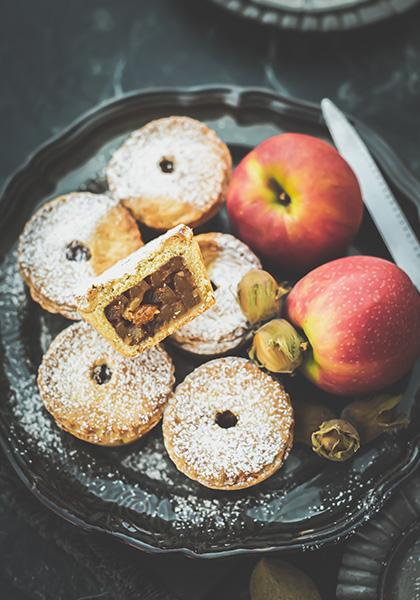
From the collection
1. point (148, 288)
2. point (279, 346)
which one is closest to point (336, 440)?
point (279, 346)

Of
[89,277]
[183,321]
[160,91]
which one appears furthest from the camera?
→ [160,91]

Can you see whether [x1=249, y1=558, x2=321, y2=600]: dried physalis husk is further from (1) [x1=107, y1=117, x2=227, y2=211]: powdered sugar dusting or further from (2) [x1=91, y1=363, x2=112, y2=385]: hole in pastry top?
(1) [x1=107, y1=117, x2=227, y2=211]: powdered sugar dusting

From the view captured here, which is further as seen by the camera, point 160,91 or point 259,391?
point 160,91

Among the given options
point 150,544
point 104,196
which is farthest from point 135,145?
point 150,544

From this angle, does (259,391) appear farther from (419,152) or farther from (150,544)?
(419,152)

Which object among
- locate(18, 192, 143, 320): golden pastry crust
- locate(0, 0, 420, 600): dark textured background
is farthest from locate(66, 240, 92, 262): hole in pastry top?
locate(0, 0, 420, 600): dark textured background

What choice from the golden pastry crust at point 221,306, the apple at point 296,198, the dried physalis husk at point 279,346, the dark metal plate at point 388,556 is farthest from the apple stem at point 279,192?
the dark metal plate at point 388,556

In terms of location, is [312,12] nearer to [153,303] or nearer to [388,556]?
[153,303]
